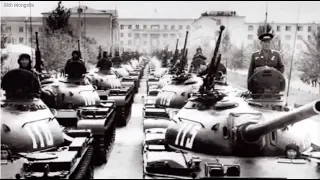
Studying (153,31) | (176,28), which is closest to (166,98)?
(176,28)

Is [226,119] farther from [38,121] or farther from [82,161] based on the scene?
[38,121]

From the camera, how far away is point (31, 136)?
9.84m

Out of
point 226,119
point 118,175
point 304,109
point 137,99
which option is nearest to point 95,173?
point 118,175

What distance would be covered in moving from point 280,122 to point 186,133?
269 cm

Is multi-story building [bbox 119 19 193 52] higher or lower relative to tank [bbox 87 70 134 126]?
higher

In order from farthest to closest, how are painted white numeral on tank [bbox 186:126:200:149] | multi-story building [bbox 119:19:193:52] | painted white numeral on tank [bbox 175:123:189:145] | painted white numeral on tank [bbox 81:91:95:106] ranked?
multi-story building [bbox 119:19:193:52], painted white numeral on tank [bbox 81:91:95:106], painted white numeral on tank [bbox 175:123:189:145], painted white numeral on tank [bbox 186:126:200:149]

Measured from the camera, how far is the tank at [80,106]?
14.3 metres

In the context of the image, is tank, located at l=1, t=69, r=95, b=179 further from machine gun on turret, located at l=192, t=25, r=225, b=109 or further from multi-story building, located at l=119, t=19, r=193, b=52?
multi-story building, located at l=119, t=19, r=193, b=52

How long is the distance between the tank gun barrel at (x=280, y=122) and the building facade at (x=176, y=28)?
21556 mm

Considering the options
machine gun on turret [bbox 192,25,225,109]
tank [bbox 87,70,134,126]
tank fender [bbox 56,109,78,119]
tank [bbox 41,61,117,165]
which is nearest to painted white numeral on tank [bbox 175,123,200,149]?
machine gun on turret [bbox 192,25,225,109]

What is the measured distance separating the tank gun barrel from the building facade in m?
21.6

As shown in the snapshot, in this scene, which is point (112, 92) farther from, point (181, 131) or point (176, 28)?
point (176, 28)

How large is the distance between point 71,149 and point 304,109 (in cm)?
523

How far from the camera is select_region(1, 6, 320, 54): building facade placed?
114 feet
